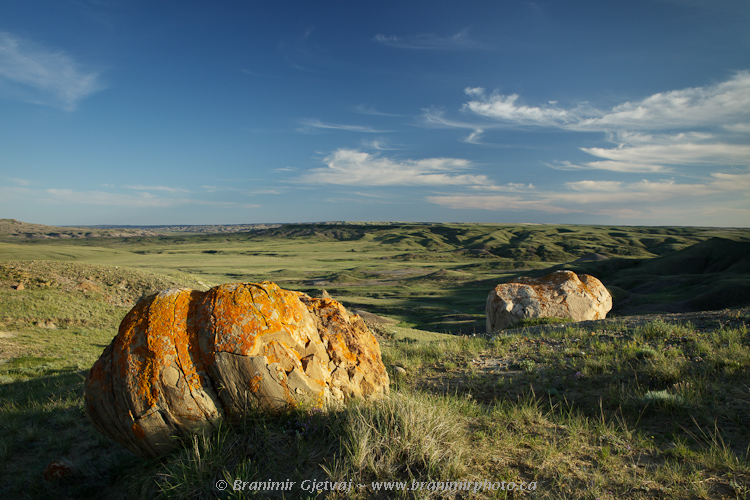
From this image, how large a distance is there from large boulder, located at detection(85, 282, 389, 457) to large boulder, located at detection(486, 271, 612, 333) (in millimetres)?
12420

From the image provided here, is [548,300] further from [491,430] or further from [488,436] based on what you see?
[488,436]

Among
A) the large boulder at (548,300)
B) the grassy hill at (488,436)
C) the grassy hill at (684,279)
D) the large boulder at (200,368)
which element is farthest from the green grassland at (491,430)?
the grassy hill at (684,279)

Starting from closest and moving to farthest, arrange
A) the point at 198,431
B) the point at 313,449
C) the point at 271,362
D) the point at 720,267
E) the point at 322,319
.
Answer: the point at 313,449
the point at 198,431
the point at 271,362
the point at 322,319
the point at 720,267

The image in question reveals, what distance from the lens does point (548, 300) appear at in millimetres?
15586

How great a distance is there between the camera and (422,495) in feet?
10.2

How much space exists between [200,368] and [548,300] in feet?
49.0

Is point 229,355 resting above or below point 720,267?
above

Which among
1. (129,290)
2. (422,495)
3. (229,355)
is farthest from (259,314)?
(129,290)

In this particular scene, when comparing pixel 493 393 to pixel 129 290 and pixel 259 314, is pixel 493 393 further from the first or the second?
pixel 129 290

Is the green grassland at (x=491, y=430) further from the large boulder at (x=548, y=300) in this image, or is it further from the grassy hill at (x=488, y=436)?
the large boulder at (x=548, y=300)

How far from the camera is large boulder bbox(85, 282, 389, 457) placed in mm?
4125

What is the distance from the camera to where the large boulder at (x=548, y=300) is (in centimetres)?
1538

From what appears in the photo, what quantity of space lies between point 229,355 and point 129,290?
20.4 meters

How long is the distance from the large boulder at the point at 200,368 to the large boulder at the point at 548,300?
12.4 m
